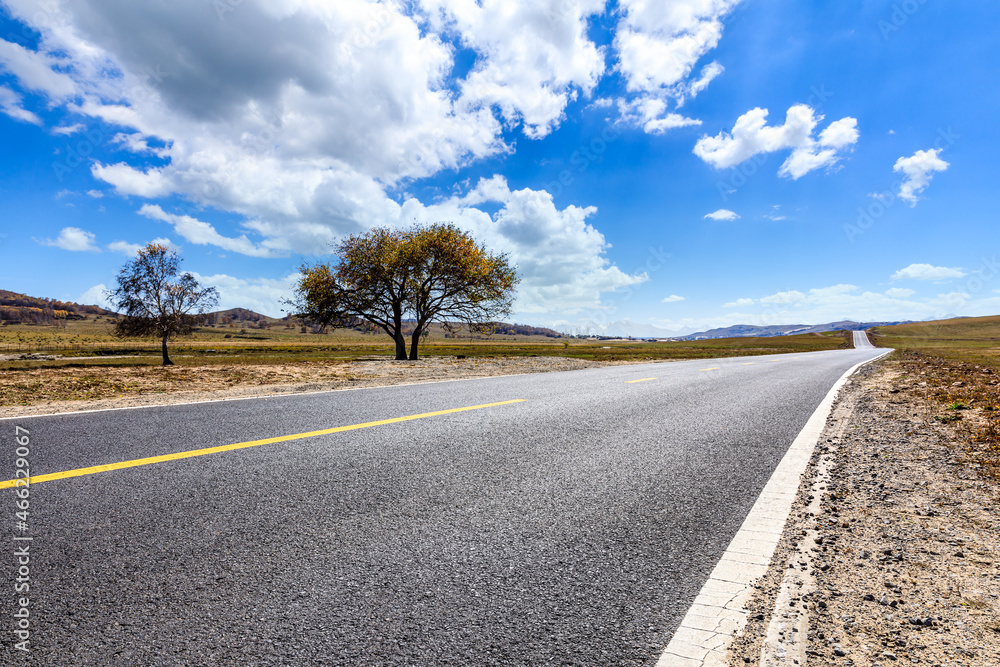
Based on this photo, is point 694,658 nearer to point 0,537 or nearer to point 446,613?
point 446,613

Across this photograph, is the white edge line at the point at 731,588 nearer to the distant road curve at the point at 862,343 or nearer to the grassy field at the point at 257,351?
the grassy field at the point at 257,351

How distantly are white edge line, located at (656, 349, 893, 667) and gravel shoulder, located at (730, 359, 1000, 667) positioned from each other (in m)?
0.06

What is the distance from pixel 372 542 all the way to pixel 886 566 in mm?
3165

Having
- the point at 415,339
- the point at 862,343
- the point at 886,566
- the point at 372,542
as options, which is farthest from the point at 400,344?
the point at 862,343

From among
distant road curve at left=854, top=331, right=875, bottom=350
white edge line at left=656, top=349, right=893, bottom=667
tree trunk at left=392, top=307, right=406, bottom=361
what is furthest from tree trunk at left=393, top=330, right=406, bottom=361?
distant road curve at left=854, top=331, right=875, bottom=350

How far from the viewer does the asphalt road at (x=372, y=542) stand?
1.97m

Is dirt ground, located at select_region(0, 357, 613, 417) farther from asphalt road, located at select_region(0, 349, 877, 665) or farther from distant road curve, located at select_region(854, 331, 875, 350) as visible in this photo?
distant road curve, located at select_region(854, 331, 875, 350)

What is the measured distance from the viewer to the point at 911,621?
2.12 m

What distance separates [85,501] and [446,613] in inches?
121

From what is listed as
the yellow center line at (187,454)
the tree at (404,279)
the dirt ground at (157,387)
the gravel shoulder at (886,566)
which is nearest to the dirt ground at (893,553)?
the gravel shoulder at (886,566)

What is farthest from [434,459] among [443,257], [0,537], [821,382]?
[443,257]

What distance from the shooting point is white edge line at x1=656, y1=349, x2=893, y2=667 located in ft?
6.41

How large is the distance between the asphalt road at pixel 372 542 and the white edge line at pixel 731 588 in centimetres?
7

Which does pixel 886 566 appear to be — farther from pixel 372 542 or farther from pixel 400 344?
pixel 400 344
